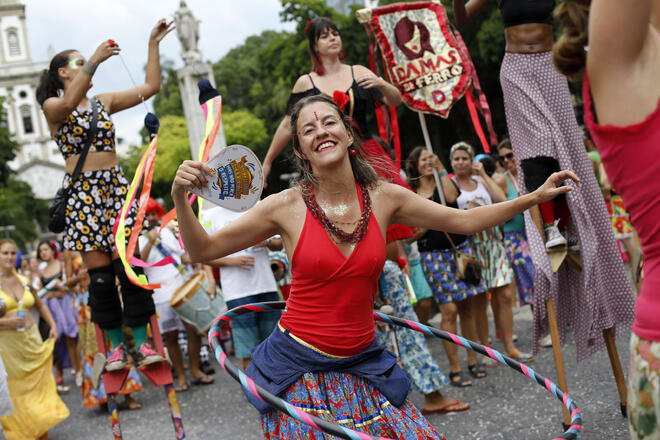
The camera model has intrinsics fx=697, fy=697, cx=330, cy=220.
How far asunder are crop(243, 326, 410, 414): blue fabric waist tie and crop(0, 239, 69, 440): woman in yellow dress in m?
4.74

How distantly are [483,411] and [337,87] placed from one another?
280 centimetres

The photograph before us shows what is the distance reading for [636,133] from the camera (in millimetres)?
1885

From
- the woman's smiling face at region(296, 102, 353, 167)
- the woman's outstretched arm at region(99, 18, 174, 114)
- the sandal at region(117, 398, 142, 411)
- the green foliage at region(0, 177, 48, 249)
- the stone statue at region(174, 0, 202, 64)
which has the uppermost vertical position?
the stone statue at region(174, 0, 202, 64)

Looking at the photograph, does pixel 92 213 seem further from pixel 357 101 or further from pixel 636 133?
pixel 636 133

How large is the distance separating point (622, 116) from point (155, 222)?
776cm

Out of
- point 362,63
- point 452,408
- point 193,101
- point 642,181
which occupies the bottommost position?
point 452,408

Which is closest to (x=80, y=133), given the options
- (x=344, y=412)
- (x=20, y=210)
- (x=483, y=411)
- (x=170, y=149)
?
(x=344, y=412)

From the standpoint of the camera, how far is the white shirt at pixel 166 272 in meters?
8.52

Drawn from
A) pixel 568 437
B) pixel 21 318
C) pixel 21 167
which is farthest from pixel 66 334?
pixel 21 167

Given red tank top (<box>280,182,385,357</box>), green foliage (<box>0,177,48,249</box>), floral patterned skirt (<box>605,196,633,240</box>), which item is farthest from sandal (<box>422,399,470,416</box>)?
green foliage (<box>0,177,48,249</box>)

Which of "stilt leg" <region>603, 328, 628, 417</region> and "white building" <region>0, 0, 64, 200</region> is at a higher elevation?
"white building" <region>0, 0, 64, 200</region>

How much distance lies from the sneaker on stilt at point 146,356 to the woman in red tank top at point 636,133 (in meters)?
3.54

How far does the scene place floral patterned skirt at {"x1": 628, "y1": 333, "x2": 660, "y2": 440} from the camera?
1.91 metres

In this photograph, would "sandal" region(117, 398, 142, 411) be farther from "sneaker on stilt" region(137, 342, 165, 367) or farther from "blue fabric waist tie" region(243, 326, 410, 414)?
"blue fabric waist tie" region(243, 326, 410, 414)
